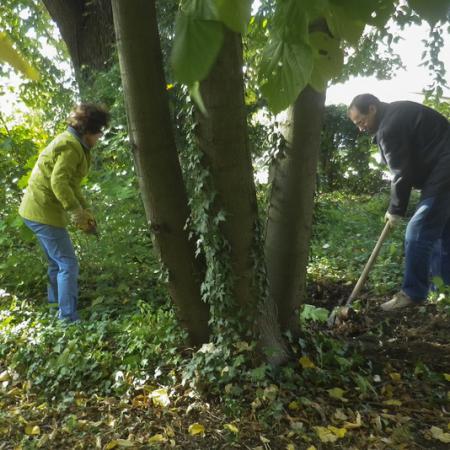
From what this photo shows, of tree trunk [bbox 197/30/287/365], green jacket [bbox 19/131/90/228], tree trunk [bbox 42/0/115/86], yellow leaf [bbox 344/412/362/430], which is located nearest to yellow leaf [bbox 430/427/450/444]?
yellow leaf [bbox 344/412/362/430]

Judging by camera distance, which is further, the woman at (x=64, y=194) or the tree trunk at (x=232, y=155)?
the woman at (x=64, y=194)

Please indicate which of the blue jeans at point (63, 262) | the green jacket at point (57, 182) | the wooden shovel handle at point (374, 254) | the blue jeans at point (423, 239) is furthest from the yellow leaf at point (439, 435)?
the green jacket at point (57, 182)

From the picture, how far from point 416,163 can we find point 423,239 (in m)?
0.63

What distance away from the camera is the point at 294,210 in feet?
8.03

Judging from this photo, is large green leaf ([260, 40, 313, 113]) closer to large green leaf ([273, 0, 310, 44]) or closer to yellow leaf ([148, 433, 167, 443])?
large green leaf ([273, 0, 310, 44])

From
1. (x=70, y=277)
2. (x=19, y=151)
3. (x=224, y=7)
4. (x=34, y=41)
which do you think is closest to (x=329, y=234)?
(x=70, y=277)

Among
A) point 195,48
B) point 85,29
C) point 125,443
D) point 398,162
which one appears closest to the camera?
point 195,48

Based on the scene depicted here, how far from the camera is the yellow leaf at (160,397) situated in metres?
2.45

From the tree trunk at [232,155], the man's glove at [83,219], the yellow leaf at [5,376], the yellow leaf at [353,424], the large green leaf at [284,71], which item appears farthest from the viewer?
the man's glove at [83,219]

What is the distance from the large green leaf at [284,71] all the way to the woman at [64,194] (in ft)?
9.80

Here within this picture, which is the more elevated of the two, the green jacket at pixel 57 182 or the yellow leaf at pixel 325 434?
the green jacket at pixel 57 182

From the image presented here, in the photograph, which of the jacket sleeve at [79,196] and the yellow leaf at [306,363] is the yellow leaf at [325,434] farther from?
the jacket sleeve at [79,196]

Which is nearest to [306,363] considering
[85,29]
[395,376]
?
[395,376]

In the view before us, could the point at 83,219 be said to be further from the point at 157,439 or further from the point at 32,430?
the point at 157,439
